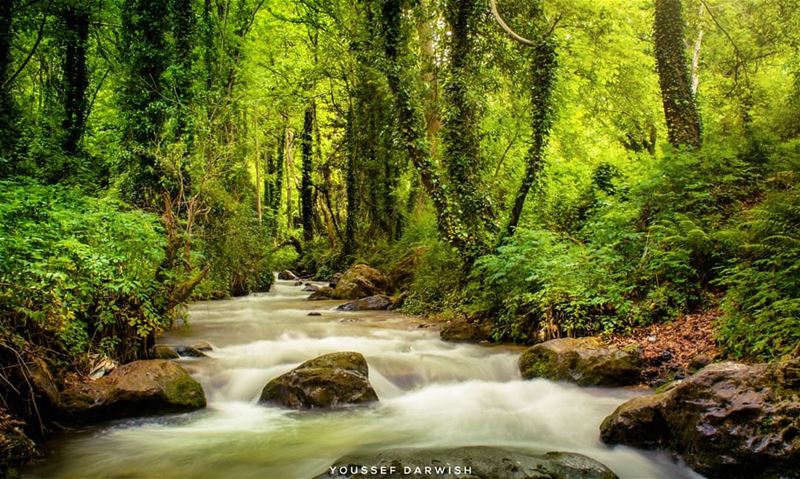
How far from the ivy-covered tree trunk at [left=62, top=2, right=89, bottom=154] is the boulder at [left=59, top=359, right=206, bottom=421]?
10.6 metres

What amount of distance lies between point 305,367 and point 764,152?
10.3 m

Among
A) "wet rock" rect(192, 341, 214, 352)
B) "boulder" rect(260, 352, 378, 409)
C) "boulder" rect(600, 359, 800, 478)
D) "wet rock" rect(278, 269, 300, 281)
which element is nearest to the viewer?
"boulder" rect(600, 359, 800, 478)

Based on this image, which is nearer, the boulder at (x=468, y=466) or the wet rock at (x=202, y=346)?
the boulder at (x=468, y=466)

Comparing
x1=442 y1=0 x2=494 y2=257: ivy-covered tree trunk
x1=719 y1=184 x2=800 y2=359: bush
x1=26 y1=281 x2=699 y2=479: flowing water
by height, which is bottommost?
x1=26 y1=281 x2=699 y2=479: flowing water

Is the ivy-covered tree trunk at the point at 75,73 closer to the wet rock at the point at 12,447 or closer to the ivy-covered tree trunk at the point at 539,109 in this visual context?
the wet rock at the point at 12,447

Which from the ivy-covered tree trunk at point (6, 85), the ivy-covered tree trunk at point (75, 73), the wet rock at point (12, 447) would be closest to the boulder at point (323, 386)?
the wet rock at point (12, 447)

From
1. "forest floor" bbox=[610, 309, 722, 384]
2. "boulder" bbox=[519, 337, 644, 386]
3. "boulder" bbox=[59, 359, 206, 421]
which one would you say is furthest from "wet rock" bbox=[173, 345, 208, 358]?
"forest floor" bbox=[610, 309, 722, 384]

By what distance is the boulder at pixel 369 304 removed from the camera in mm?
14578

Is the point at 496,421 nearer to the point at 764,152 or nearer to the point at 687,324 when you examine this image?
the point at 687,324

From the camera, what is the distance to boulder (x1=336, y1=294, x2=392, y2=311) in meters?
14.6

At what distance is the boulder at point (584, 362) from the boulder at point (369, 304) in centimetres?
736

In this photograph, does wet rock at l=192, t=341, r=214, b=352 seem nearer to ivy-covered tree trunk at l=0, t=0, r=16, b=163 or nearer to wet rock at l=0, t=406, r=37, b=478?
wet rock at l=0, t=406, r=37, b=478

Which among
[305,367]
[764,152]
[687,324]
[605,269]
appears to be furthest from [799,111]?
[305,367]

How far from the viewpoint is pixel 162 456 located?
5.16m
